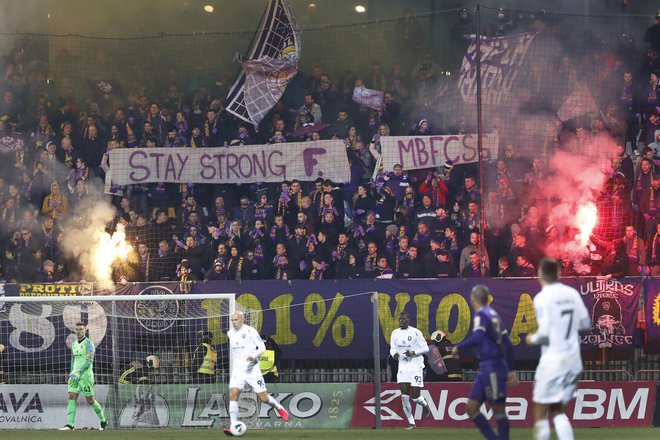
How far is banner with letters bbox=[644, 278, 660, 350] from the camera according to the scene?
17.1 m

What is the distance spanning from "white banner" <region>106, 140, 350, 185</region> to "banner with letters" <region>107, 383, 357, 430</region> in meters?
4.67

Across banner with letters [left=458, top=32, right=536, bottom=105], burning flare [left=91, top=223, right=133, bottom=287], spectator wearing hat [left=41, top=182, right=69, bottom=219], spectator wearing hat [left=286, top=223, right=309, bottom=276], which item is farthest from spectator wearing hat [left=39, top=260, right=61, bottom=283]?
banner with letters [left=458, top=32, right=536, bottom=105]

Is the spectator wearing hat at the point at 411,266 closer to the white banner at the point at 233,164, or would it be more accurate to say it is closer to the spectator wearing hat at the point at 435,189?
the spectator wearing hat at the point at 435,189

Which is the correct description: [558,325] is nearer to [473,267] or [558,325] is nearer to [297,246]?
[473,267]

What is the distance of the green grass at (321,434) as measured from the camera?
15.2 meters

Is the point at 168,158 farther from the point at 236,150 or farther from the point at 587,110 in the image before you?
the point at 587,110

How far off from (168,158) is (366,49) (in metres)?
4.92

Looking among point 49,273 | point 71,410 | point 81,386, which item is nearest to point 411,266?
point 81,386

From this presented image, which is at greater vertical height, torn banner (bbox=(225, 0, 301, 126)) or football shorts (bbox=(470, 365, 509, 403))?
torn banner (bbox=(225, 0, 301, 126))

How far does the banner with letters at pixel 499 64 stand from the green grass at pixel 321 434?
7.04 m

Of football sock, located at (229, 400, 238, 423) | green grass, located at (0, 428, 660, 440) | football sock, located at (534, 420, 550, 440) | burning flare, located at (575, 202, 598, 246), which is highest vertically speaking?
burning flare, located at (575, 202, 598, 246)

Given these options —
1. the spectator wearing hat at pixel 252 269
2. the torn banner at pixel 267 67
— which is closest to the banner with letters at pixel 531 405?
the spectator wearing hat at pixel 252 269

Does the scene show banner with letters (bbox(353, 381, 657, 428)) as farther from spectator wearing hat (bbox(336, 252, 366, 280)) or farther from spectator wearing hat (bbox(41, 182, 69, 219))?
spectator wearing hat (bbox(41, 182, 69, 219))

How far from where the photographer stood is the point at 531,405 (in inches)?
701
